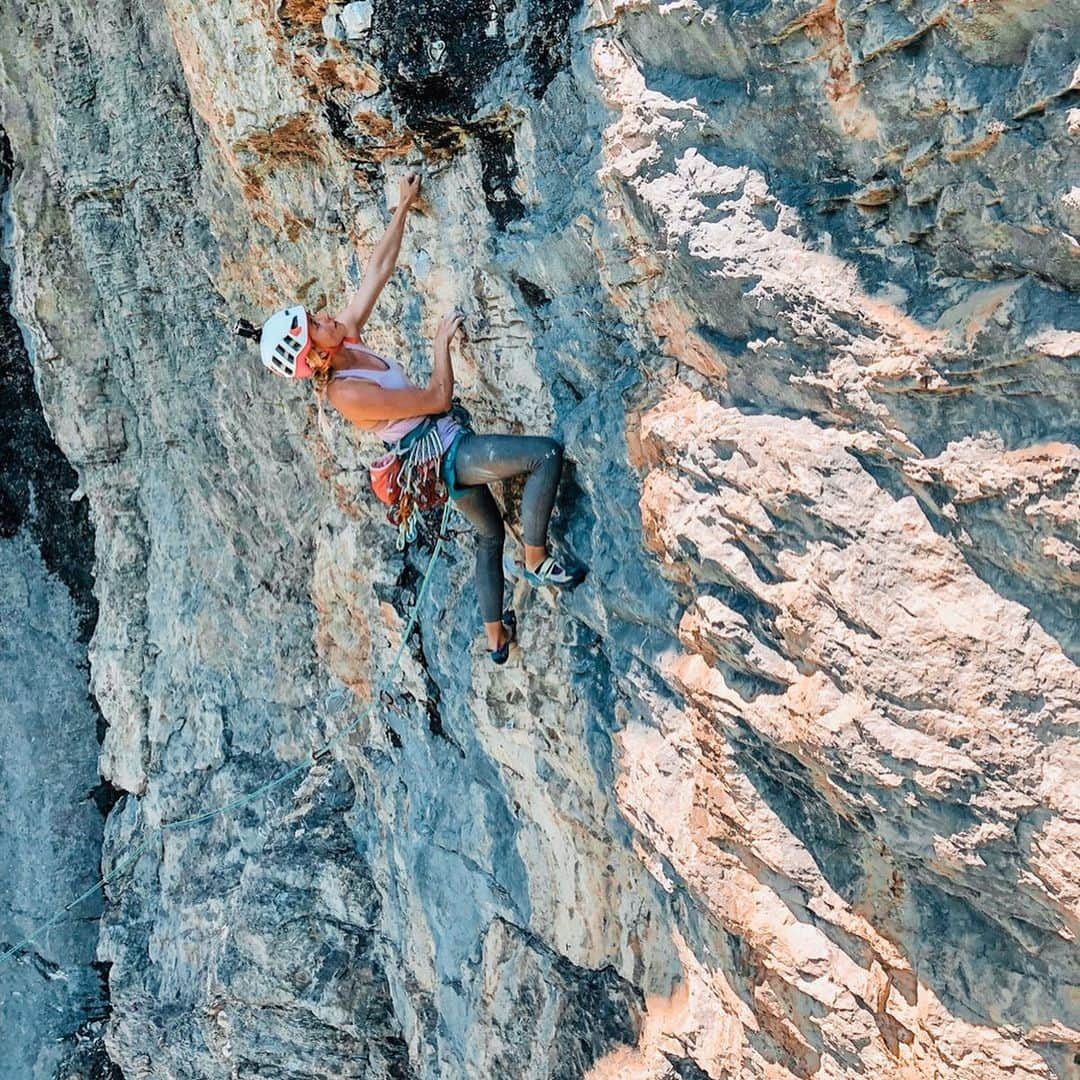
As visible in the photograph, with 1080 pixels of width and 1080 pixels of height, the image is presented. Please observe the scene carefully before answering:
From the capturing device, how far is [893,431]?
2.99 meters

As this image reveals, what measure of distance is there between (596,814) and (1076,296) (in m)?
2.76

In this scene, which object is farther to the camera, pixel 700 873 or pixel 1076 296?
pixel 700 873

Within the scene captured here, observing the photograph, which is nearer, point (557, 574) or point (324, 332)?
point (324, 332)

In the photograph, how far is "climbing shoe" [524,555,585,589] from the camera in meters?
4.39

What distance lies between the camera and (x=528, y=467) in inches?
168

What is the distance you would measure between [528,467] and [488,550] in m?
0.51

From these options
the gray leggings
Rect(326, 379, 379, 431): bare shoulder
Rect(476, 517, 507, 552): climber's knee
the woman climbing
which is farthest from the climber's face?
Rect(476, 517, 507, 552): climber's knee

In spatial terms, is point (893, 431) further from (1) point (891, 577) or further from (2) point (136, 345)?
(2) point (136, 345)

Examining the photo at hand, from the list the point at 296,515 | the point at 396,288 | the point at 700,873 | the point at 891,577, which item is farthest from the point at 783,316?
the point at 296,515

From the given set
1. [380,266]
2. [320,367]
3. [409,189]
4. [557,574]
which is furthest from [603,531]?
[409,189]

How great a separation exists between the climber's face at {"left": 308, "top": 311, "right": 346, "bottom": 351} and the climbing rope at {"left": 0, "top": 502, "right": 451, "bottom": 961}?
104 cm

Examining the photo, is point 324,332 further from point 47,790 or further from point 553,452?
point 47,790

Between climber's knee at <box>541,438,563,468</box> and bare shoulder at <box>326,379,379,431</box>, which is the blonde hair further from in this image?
climber's knee at <box>541,438,563,468</box>

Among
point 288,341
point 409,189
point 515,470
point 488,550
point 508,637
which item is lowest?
point 508,637
